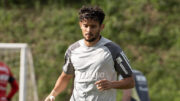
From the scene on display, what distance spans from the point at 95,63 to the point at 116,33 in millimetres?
8814

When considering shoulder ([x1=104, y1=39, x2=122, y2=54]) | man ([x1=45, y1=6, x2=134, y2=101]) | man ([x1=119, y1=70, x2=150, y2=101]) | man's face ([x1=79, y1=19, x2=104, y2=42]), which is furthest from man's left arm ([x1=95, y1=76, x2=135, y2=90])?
man ([x1=119, y1=70, x2=150, y2=101])

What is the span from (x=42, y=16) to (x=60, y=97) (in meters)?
3.34

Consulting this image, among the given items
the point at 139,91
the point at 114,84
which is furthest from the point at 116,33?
the point at 114,84

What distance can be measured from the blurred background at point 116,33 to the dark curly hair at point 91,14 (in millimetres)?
7035

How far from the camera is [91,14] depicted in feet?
11.8

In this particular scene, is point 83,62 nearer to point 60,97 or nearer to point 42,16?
point 60,97

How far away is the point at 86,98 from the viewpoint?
3607mm

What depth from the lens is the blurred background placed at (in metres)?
11.4

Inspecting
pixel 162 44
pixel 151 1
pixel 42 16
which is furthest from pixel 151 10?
pixel 42 16

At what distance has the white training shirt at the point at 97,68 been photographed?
3.57 meters

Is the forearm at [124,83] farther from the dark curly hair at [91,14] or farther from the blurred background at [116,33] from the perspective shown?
the blurred background at [116,33]

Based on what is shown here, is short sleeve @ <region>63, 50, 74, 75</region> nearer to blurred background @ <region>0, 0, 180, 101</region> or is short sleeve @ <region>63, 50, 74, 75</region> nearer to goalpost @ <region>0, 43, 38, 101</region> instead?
goalpost @ <region>0, 43, 38, 101</region>

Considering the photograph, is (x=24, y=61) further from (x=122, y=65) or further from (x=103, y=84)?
(x=103, y=84)

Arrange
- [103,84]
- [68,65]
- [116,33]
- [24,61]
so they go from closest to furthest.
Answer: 1. [103,84]
2. [68,65]
3. [24,61]
4. [116,33]
